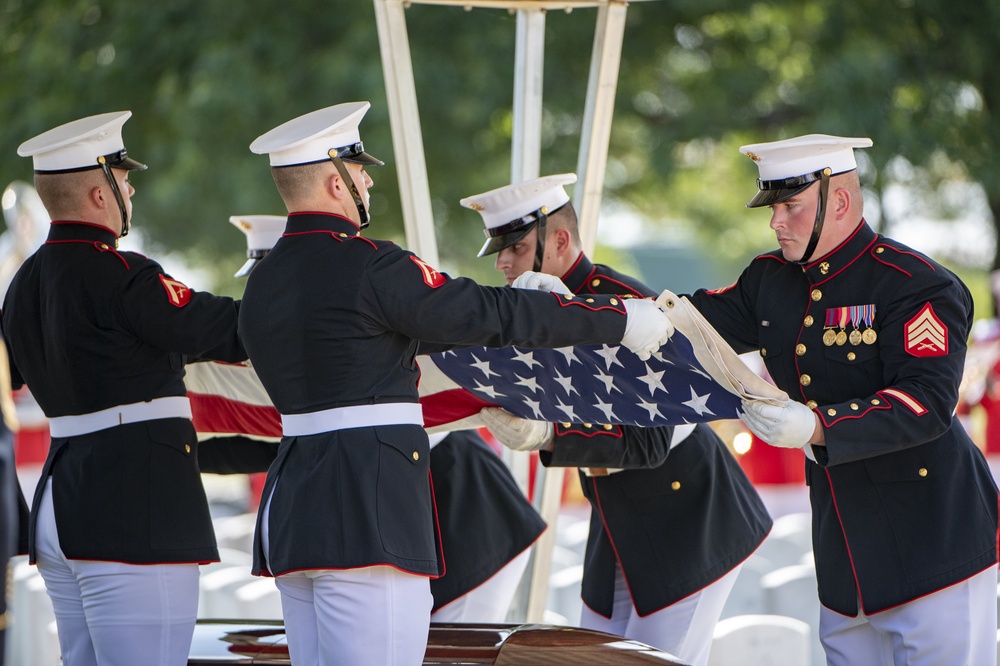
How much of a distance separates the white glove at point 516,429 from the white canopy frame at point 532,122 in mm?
990

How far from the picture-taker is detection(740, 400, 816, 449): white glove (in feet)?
11.0

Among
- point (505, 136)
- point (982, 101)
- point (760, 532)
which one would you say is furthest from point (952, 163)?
point (760, 532)

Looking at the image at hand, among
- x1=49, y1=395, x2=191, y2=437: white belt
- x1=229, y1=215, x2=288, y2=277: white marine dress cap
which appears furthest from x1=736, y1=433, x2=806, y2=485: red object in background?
x1=49, y1=395, x2=191, y2=437: white belt

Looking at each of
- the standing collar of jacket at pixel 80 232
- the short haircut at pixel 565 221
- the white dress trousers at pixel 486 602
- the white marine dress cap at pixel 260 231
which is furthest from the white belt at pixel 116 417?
the white marine dress cap at pixel 260 231

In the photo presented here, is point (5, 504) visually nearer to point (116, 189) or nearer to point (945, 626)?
point (116, 189)

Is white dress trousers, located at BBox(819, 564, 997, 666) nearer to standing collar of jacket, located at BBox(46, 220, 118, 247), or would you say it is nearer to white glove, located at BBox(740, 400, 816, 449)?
white glove, located at BBox(740, 400, 816, 449)

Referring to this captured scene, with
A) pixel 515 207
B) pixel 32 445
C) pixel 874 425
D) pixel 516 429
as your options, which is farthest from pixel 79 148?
pixel 32 445

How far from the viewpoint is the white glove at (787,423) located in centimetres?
335

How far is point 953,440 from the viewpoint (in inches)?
139

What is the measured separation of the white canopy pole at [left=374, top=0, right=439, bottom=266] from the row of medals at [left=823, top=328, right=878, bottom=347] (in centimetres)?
194

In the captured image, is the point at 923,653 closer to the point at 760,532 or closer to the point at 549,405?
the point at 760,532

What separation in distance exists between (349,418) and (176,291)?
836mm

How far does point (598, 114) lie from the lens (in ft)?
17.1

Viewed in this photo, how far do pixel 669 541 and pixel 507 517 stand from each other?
64 centimetres
